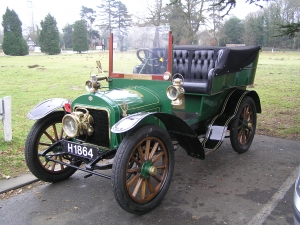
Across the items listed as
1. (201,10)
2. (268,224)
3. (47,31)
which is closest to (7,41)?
(47,31)

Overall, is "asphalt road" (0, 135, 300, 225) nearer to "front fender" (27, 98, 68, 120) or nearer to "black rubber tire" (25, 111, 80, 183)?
"black rubber tire" (25, 111, 80, 183)

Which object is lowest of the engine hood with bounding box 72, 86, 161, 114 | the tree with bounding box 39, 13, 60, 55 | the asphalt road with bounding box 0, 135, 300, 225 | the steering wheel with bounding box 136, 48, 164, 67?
the asphalt road with bounding box 0, 135, 300, 225

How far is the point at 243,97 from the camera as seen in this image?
482cm

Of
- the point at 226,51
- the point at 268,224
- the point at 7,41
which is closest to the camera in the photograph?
the point at 268,224

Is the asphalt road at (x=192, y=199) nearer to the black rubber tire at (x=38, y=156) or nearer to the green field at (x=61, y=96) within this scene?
the black rubber tire at (x=38, y=156)

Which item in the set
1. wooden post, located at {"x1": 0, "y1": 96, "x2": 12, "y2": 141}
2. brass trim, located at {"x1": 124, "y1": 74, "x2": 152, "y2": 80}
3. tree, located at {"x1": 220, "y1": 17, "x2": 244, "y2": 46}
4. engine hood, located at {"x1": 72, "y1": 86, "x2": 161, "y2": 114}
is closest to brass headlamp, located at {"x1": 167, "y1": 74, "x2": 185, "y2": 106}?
engine hood, located at {"x1": 72, "y1": 86, "x2": 161, "y2": 114}

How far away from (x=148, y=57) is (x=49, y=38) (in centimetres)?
3559

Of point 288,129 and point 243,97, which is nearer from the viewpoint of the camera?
point 243,97

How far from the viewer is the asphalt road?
3.00 metres

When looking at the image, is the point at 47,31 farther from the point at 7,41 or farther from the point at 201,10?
the point at 201,10

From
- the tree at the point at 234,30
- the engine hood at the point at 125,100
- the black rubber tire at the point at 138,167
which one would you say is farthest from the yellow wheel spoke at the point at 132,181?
the tree at the point at 234,30

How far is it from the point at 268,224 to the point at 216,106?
217 centimetres

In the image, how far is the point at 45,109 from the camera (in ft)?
11.7

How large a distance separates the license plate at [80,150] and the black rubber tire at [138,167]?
38 cm
